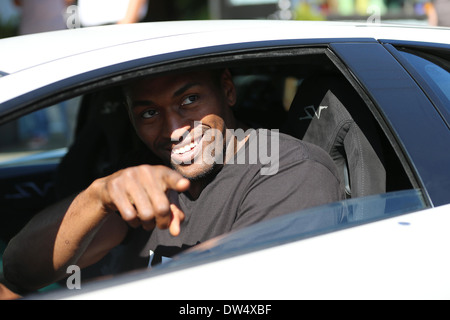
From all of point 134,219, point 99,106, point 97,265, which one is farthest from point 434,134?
point 99,106

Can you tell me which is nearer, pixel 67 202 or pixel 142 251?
pixel 67 202

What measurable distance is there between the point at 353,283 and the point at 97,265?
74 cm

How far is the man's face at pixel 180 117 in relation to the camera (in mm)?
1897

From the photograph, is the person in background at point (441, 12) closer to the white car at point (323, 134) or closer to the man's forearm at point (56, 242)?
the white car at point (323, 134)

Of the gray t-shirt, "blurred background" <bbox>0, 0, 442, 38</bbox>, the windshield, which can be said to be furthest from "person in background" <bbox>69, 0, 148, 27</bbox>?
"blurred background" <bbox>0, 0, 442, 38</bbox>

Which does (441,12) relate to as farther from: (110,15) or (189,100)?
(189,100)

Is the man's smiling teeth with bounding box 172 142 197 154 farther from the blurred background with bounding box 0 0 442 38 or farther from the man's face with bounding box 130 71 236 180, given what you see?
the blurred background with bounding box 0 0 442 38

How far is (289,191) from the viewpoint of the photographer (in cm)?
176

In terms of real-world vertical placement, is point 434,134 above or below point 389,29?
below

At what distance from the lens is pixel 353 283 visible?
1456mm

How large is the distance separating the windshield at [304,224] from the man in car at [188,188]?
0.06 meters

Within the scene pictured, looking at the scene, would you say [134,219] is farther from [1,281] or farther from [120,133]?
[120,133]

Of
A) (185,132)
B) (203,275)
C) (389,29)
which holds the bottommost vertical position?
(203,275)

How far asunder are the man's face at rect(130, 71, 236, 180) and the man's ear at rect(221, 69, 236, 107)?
0.08m
